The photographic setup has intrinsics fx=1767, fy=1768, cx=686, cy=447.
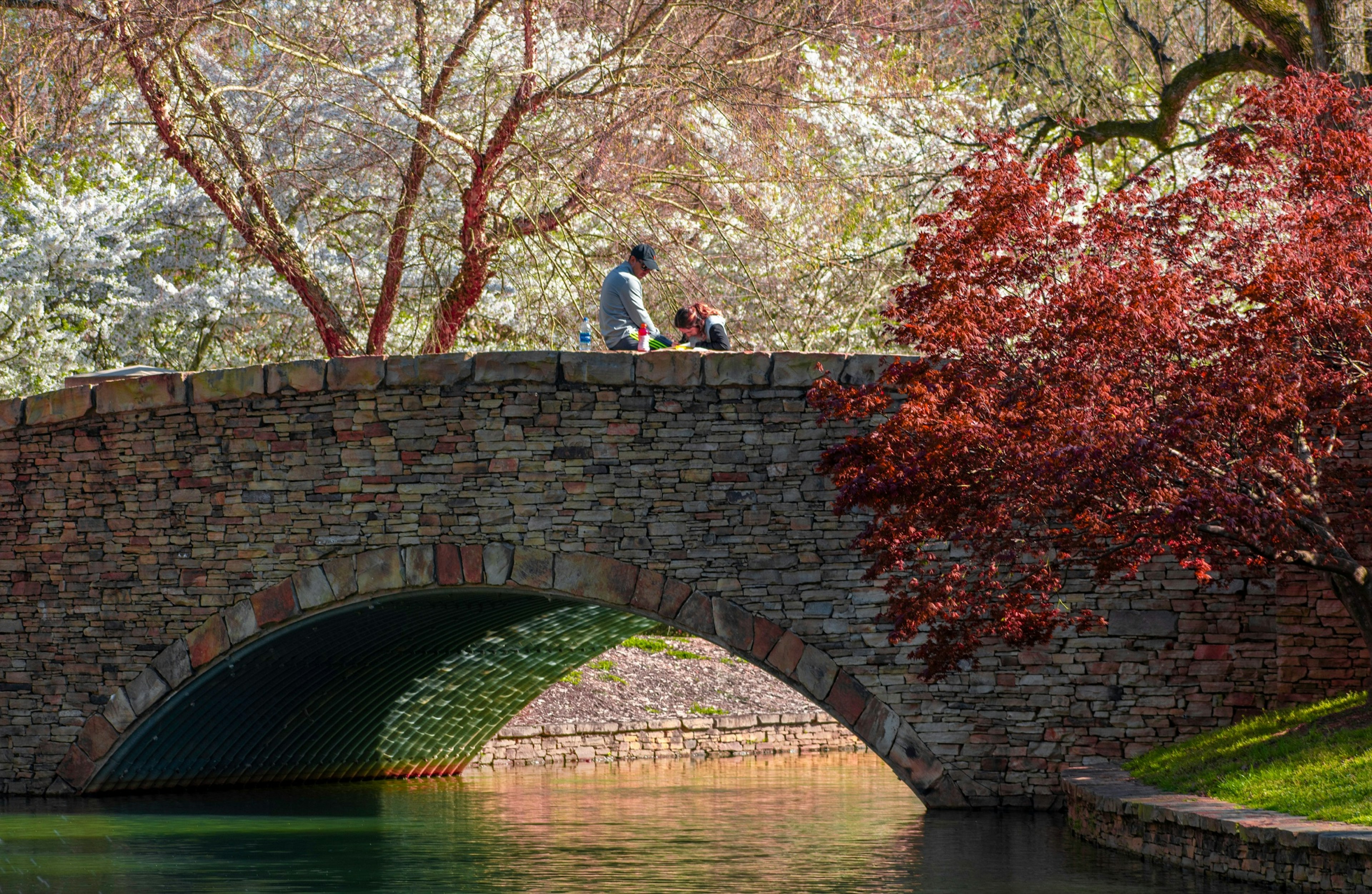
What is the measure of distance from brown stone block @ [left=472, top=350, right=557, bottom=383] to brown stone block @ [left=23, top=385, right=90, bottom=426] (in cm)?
317

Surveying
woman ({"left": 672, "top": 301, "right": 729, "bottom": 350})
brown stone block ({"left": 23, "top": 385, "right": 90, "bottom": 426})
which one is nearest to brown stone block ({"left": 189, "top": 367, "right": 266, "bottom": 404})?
brown stone block ({"left": 23, "top": 385, "right": 90, "bottom": 426})

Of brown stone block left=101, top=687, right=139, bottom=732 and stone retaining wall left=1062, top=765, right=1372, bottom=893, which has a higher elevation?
brown stone block left=101, top=687, right=139, bottom=732

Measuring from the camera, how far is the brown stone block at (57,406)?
1302 cm

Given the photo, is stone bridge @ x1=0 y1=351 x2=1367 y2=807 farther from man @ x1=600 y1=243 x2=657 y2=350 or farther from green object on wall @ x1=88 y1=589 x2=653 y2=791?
man @ x1=600 y1=243 x2=657 y2=350

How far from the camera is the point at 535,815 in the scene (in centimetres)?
1309

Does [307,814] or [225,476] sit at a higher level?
[225,476]

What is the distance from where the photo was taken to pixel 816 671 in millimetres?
11664

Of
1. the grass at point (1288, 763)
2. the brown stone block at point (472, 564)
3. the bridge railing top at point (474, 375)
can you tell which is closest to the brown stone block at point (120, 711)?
the bridge railing top at point (474, 375)

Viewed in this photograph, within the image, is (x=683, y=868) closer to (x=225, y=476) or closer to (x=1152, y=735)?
(x=1152, y=735)

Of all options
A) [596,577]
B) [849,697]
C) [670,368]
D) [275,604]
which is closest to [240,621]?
[275,604]

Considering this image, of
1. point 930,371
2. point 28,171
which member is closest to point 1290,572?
point 930,371

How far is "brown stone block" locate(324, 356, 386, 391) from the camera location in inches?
479

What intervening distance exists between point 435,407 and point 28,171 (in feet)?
25.1

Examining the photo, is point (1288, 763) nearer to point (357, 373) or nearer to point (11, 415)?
point (357, 373)
